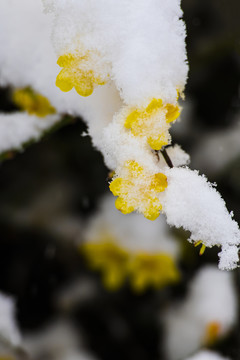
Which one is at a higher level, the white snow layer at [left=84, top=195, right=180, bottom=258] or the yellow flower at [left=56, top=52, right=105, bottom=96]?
the white snow layer at [left=84, top=195, right=180, bottom=258]

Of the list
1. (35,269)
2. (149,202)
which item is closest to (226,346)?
(35,269)

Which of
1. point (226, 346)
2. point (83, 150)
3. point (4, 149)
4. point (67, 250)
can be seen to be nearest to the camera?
point (4, 149)

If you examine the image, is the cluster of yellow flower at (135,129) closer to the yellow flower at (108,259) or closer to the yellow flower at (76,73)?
the yellow flower at (76,73)

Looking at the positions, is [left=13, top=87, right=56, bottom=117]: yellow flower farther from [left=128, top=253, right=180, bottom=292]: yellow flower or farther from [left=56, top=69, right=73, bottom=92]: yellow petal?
[left=128, top=253, right=180, bottom=292]: yellow flower

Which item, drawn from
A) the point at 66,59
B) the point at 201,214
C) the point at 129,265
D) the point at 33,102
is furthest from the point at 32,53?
the point at 129,265

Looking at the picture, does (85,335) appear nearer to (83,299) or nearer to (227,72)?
(83,299)

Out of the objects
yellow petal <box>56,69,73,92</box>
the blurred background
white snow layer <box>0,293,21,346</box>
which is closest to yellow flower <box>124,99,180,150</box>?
yellow petal <box>56,69,73,92</box>

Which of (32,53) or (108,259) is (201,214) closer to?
(32,53)
